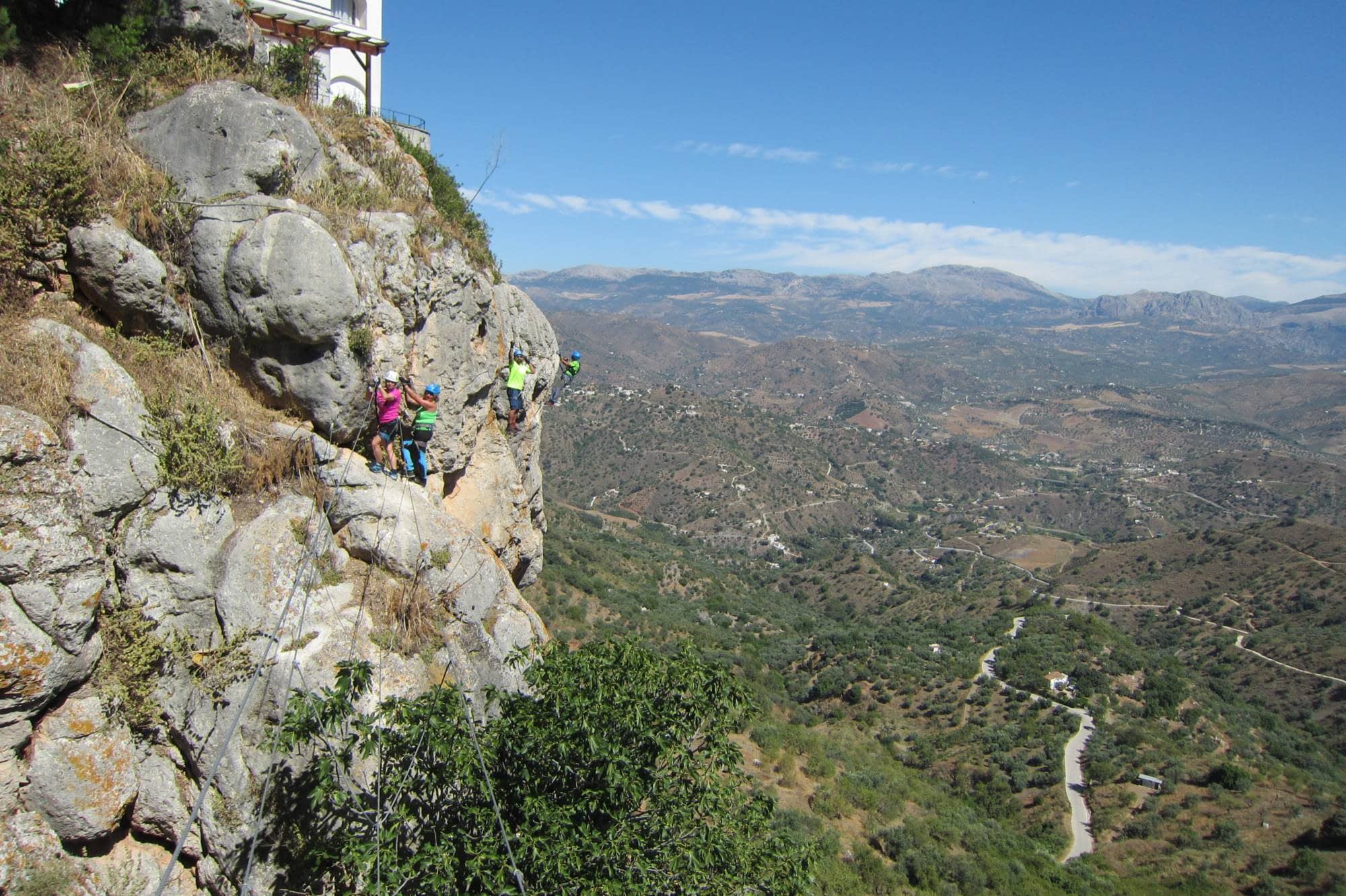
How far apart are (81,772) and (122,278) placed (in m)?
5.77

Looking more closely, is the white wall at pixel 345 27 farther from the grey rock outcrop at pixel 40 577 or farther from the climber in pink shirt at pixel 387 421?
the grey rock outcrop at pixel 40 577

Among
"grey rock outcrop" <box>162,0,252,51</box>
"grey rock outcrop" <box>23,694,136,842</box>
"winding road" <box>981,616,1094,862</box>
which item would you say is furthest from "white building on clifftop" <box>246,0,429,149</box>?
"winding road" <box>981,616,1094,862</box>

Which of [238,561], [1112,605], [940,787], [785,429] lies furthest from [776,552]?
[238,561]

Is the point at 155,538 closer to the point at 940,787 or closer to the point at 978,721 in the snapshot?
the point at 940,787

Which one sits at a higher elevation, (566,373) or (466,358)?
(466,358)

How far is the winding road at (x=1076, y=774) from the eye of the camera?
2705 centimetres

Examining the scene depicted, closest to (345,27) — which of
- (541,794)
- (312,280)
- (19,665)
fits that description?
(312,280)

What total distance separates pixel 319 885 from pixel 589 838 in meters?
3.03

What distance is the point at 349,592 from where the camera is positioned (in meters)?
8.67

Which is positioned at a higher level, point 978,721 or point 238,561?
point 238,561

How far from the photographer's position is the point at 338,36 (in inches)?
701

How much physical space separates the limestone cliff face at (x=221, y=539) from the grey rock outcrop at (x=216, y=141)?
0.03 m

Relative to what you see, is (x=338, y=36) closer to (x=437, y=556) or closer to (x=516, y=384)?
(x=516, y=384)

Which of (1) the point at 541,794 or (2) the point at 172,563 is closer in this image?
(1) the point at 541,794
